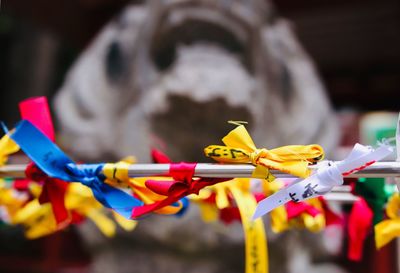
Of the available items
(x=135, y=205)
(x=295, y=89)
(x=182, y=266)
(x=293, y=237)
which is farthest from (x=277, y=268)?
(x=135, y=205)

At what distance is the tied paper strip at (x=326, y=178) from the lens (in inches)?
8.3

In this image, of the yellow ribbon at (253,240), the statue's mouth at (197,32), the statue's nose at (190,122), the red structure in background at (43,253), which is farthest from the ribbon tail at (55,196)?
the red structure in background at (43,253)

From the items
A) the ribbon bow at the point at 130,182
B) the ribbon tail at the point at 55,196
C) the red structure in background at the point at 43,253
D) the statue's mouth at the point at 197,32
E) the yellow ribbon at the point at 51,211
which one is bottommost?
the red structure in background at the point at 43,253

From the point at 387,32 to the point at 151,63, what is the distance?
89 centimetres

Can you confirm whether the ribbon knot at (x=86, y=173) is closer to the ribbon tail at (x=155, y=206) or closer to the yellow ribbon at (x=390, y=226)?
the ribbon tail at (x=155, y=206)

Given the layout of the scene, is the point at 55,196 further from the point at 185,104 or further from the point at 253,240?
the point at 185,104

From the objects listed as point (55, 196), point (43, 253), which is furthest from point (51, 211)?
point (43, 253)

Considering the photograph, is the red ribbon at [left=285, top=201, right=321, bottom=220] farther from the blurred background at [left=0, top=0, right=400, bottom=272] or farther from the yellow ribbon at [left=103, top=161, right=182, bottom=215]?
the blurred background at [left=0, top=0, right=400, bottom=272]

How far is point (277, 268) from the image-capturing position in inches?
29.6

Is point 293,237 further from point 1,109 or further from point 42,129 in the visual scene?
point 1,109

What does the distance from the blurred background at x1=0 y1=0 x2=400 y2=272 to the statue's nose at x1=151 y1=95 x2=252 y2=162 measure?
1.54 feet

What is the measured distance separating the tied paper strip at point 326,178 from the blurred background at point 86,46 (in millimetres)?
871

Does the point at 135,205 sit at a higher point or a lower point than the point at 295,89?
lower

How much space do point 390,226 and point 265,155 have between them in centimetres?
11
